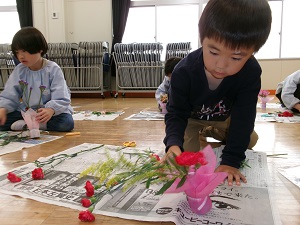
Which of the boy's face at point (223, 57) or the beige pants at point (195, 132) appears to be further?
the beige pants at point (195, 132)

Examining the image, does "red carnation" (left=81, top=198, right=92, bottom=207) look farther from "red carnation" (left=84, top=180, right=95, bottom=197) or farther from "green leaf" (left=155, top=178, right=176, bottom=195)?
"green leaf" (left=155, top=178, right=176, bottom=195)

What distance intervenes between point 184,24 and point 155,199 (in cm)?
461

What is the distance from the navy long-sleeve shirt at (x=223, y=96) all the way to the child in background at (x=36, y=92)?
0.99 metres

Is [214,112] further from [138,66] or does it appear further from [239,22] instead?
[138,66]

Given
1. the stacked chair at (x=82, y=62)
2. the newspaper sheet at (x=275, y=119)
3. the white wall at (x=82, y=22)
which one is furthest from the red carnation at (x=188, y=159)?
the white wall at (x=82, y=22)

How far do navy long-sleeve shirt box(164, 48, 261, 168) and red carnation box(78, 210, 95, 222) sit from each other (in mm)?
327

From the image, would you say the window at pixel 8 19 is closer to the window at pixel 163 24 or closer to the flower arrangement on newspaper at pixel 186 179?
the window at pixel 163 24

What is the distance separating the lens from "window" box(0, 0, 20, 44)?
5.33 metres

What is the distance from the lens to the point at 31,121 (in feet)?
5.37

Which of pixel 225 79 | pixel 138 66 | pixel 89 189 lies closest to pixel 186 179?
pixel 89 189

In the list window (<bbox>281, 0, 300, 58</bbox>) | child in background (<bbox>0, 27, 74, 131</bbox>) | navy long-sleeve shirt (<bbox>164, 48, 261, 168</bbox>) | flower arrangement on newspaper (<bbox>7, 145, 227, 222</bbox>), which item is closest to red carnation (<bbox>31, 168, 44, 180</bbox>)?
flower arrangement on newspaper (<bbox>7, 145, 227, 222</bbox>)

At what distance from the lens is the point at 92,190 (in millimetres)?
832

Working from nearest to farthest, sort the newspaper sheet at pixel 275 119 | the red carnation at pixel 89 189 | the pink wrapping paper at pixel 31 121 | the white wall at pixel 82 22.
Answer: the red carnation at pixel 89 189, the pink wrapping paper at pixel 31 121, the newspaper sheet at pixel 275 119, the white wall at pixel 82 22

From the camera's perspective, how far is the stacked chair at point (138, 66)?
4.62 meters
